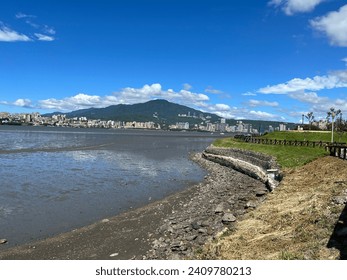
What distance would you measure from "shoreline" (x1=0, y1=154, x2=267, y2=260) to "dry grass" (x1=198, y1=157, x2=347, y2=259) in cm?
143

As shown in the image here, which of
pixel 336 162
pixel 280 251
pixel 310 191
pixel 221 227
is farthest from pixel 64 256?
pixel 336 162

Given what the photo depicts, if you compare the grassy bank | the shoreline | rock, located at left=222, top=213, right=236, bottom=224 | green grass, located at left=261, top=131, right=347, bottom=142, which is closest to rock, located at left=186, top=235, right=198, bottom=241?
the shoreline

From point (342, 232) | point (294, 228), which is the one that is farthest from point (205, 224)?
point (342, 232)

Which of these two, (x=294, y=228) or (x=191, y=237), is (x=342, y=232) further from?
(x=191, y=237)

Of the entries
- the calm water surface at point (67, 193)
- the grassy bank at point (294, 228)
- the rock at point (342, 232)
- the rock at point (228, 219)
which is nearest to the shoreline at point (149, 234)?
the rock at point (228, 219)

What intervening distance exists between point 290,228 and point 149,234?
25.7ft

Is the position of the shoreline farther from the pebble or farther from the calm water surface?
the calm water surface

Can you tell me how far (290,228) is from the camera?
14.6 m

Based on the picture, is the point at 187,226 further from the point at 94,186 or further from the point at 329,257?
the point at 94,186

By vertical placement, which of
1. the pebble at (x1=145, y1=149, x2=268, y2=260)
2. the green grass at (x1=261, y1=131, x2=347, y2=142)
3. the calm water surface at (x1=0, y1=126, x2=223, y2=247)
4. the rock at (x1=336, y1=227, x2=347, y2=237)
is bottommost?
the calm water surface at (x1=0, y1=126, x2=223, y2=247)

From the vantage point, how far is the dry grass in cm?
1216

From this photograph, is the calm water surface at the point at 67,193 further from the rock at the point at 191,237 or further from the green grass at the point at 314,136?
the green grass at the point at 314,136

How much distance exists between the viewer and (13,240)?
18156mm

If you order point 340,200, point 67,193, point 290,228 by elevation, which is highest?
point 340,200
